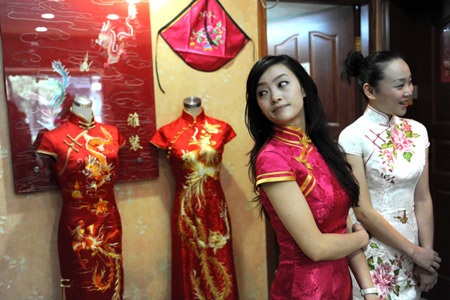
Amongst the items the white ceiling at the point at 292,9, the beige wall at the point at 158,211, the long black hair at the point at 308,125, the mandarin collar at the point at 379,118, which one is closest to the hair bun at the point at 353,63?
the mandarin collar at the point at 379,118

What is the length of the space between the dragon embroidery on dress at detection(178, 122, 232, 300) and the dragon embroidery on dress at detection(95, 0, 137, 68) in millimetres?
601

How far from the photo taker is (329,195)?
1204 millimetres

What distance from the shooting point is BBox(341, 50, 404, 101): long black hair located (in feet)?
5.74

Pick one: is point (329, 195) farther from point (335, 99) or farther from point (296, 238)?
point (335, 99)

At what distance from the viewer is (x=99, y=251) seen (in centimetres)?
213

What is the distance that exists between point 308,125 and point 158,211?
1485mm

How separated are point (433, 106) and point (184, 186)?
74.9 inches

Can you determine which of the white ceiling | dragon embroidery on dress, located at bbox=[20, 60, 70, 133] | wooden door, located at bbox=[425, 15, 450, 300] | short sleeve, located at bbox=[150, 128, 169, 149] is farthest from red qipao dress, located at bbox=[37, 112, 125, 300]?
wooden door, located at bbox=[425, 15, 450, 300]

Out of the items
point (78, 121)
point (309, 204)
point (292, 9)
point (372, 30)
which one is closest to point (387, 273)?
point (309, 204)

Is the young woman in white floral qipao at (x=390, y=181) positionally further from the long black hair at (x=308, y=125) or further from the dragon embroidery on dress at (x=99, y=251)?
the dragon embroidery on dress at (x=99, y=251)

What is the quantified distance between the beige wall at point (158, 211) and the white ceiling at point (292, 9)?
586mm

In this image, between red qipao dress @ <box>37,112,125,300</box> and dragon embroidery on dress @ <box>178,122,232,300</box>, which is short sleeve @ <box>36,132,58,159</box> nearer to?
red qipao dress @ <box>37,112,125,300</box>

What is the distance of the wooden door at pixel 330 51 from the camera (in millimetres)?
3232

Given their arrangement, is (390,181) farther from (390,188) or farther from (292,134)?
(292,134)
